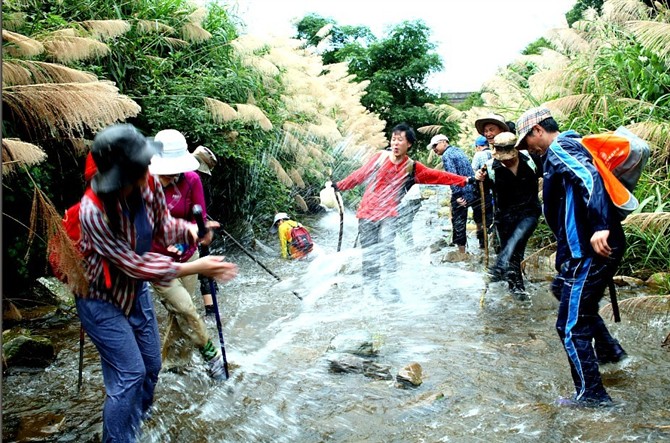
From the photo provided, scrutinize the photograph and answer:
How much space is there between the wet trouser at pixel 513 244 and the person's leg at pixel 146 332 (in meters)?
4.14

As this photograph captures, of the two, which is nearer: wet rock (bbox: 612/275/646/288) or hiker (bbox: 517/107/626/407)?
hiker (bbox: 517/107/626/407)

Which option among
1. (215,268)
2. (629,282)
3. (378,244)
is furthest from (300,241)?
(215,268)

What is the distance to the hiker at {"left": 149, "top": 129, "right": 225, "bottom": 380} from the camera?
13.0 feet

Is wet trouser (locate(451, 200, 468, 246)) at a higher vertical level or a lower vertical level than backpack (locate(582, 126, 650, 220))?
lower

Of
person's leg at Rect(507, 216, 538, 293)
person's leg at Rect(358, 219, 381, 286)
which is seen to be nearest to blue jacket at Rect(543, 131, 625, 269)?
person's leg at Rect(507, 216, 538, 293)

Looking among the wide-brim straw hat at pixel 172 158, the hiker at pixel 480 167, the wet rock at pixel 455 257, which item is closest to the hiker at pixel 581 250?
the wide-brim straw hat at pixel 172 158

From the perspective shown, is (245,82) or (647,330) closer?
(647,330)

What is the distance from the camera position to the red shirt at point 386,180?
591 cm

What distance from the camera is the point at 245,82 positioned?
10477 millimetres

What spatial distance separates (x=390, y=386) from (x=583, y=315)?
139cm

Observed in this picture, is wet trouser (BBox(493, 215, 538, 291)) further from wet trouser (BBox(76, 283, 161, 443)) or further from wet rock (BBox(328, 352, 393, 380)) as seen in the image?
wet trouser (BBox(76, 283, 161, 443))

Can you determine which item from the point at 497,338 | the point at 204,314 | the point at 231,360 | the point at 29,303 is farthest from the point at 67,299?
the point at 497,338

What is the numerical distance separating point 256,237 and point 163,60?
3.92 m

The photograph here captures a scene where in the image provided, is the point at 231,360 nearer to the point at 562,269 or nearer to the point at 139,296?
the point at 139,296
